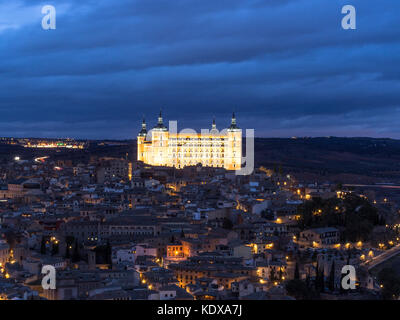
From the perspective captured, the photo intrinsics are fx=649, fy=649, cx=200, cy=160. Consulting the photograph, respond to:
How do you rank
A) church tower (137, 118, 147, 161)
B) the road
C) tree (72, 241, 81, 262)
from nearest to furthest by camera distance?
tree (72, 241, 81, 262)
the road
church tower (137, 118, 147, 161)

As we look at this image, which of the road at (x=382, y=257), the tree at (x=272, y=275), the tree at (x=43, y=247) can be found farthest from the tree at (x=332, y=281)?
the tree at (x=43, y=247)

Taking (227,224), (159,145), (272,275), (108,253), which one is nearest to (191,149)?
(159,145)

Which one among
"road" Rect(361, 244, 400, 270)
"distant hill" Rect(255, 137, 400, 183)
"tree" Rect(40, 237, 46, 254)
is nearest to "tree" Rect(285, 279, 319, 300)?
"road" Rect(361, 244, 400, 270)

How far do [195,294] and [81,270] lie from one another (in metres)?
3.30

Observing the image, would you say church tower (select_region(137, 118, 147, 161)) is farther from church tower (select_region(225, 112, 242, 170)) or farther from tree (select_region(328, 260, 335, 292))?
tree (select_region(328, 260, 335, 292))

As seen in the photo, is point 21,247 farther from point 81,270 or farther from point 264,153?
point 264,153

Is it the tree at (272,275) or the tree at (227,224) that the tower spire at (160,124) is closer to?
the tree at (227,224)

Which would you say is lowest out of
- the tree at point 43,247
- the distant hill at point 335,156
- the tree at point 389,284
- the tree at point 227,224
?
the tree at point 389,284

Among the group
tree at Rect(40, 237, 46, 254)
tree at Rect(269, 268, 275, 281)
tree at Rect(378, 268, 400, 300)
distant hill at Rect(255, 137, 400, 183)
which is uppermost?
distant hill at Rect(255, 137, 400, 183)

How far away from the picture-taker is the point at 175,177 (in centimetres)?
3669

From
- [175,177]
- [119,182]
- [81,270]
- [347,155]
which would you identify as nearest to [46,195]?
[119,182]

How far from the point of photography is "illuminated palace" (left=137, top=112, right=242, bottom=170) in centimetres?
4884

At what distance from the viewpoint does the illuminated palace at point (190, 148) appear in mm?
48844

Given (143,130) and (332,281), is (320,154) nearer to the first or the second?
(143,130)
